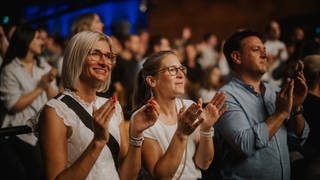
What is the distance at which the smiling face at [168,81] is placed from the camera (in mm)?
2938

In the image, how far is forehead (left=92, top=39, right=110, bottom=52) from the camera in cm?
253

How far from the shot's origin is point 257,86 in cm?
330

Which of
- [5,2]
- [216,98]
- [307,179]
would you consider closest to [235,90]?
[216,98]

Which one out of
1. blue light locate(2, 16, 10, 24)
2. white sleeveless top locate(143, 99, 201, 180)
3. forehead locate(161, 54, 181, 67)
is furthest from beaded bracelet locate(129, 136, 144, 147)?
blue light locate(2, 16, 10, 24)

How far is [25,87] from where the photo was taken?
3.99m

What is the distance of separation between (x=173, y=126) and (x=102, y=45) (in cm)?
68

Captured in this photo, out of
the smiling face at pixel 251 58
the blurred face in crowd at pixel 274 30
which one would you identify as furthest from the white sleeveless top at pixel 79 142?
the blurred face in crowd at pixel 274 30

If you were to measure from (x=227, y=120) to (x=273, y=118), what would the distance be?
29 centimetres

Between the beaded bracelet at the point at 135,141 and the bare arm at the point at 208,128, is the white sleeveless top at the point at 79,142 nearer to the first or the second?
the beaded bracelet at the point at 135,141

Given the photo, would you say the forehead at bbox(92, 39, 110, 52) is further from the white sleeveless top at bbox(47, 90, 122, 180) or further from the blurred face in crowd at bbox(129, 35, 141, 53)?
the blurred face in crowd at bbox(129, 35, 141, 53)

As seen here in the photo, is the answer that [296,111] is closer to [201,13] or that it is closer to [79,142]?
[79,142]

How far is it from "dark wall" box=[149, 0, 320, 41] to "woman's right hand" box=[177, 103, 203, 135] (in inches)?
340

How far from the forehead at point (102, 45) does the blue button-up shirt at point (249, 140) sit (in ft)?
3.10

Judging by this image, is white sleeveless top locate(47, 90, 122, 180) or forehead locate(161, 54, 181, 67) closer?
white sleeveless top locate(47, 90, 122, 180)
